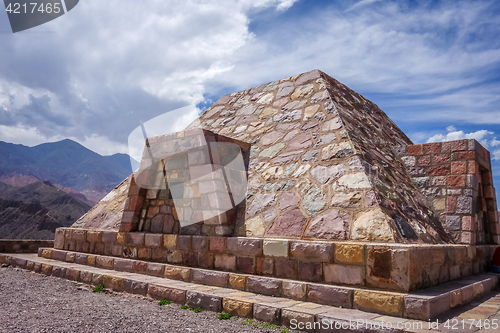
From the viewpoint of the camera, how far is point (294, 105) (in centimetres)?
693

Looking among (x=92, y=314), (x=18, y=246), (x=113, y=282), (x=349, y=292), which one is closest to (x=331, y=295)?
(x=349, y=292)

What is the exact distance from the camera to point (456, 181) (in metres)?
5.98

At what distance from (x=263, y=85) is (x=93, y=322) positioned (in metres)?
6.04

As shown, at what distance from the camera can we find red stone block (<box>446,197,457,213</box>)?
5883mm

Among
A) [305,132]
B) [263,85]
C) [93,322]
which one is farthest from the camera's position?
[263,85]

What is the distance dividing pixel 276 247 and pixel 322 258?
0.64 m

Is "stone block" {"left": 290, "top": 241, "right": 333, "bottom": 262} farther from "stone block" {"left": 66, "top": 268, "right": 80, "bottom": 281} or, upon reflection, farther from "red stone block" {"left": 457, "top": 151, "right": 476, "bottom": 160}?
"stone block" {"left": 66, "top": 268, "right": 80, "bottom": 281}

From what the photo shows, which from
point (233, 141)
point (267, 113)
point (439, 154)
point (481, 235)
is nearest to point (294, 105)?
point (267, 113)

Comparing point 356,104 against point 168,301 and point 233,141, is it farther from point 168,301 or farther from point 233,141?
point 168,301

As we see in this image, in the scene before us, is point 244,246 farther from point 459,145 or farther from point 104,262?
point 459,145

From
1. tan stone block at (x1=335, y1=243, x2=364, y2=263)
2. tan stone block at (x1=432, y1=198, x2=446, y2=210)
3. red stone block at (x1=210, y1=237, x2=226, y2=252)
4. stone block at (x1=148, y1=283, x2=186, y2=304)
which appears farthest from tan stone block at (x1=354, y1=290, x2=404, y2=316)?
tan stone block at (x1=432, y1=198, x2=446, y2=210)

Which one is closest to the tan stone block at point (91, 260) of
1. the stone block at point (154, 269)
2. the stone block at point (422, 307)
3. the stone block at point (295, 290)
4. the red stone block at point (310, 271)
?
the stone block at point (154, 269)

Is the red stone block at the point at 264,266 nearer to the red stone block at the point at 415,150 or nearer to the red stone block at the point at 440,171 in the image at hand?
the red stone block at the point at 440,171

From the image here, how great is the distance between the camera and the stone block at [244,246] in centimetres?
476
